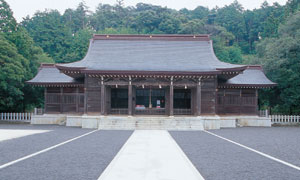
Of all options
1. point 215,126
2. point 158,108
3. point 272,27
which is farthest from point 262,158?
Result: point 272,27

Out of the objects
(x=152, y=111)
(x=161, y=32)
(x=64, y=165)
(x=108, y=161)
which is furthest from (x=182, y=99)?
(x=161, y=32)

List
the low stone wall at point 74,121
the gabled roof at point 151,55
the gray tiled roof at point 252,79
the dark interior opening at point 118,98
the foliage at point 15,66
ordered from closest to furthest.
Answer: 1. the gabled roof at point 151,55
2. the low stone wall at point 74,121
3. the gray tiled roof at point 252,79
4. the dark interior opening at point 118,98
5. the foliage at point 15,66

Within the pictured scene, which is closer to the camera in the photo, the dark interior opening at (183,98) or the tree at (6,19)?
the dark interior opening at (183,98)

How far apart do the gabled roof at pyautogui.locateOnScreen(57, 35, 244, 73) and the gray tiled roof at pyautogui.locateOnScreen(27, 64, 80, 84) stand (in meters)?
2.29

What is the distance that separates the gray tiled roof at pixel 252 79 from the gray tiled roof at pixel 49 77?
14.4 m

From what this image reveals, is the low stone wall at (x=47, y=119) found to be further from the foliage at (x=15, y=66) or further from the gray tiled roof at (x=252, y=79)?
the gray tiled roof at (x=252, y=79)

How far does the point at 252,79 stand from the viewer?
2200 centimetres

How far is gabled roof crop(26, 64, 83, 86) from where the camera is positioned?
2108 cm

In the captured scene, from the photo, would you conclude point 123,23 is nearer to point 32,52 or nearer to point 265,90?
point 32,52

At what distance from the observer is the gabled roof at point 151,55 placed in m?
18.7

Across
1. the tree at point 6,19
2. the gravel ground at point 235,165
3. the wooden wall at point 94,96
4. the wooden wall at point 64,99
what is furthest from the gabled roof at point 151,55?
the tree at point 6,19

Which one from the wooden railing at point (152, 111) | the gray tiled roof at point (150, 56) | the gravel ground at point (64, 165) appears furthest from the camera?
the wooden railing at point (152, 111)

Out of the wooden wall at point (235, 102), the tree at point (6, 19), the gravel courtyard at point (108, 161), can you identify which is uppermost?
the tree at point (6, 19)

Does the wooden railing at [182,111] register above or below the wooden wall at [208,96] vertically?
below
